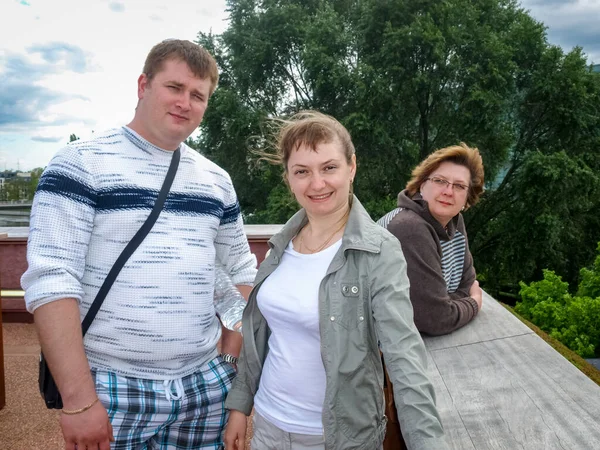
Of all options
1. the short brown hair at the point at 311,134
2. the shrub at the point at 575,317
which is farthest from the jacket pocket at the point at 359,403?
the shrub at the point at 575,317

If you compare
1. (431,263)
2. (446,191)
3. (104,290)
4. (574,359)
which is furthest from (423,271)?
(574,359)

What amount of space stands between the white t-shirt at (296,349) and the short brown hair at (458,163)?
4.38 feet

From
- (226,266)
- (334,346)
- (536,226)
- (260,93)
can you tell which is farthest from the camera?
(260,93)

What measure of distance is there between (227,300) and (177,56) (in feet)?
3.28

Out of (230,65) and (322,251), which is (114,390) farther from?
(230,65)

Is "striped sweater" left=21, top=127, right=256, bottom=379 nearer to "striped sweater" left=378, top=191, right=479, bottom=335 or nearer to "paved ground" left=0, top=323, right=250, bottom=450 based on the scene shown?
"striped sweater" left=378, top=191, right=479, bottom=335

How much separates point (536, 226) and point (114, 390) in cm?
1785

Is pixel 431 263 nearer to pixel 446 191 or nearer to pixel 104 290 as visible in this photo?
pixel 446 191

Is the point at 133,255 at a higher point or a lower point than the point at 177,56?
lower

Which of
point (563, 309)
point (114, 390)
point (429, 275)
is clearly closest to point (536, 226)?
point (563, 309)

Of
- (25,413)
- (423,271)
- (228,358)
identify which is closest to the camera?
(228,358)

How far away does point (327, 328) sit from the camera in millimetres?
1744

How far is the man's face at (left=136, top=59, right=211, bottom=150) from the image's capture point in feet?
6.62

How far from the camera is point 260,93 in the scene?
2255 centimetres
